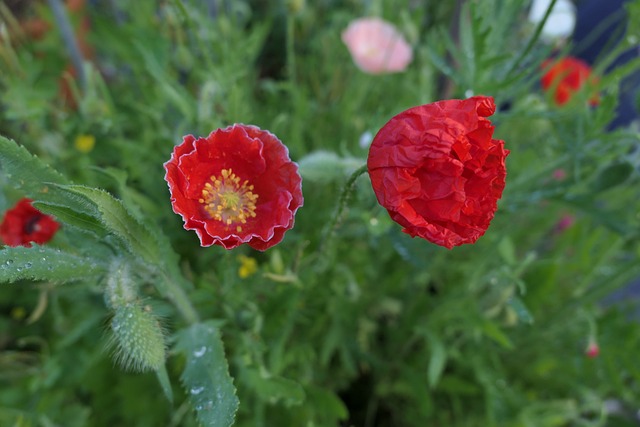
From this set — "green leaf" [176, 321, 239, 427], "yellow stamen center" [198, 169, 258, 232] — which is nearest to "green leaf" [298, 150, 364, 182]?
"yellow stamen center" [198, 169, 258, 232]

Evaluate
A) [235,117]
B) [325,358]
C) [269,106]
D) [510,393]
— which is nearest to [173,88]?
[235,117]

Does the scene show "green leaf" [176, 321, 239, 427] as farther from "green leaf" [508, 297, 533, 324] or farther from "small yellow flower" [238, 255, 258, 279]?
"green leaf" [508, 297, 533, 324]

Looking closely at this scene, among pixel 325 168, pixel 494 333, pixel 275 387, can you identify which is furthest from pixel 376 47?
pixel 275 387

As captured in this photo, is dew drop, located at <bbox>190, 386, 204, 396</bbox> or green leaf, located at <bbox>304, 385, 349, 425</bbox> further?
green leaf, located at <bbox>304, 385, 349, 425</bbox>

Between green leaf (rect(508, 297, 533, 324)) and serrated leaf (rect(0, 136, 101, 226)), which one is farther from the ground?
serrated leaf (rect(0, 136, 101, 226))

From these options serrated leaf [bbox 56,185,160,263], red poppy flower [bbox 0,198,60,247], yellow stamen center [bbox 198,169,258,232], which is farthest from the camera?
red poppy flower [bbox 0,198,60,247]

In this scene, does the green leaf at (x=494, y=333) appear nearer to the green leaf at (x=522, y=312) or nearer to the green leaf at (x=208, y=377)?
the green leaf at (x=522, y=312)
